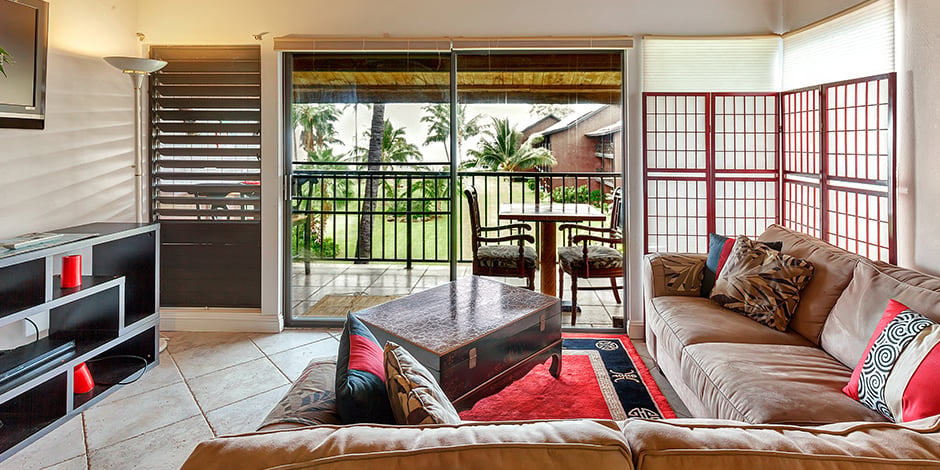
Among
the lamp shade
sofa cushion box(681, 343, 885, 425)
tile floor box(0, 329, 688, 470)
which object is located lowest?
tile floor box(0, 329, 688, 470)

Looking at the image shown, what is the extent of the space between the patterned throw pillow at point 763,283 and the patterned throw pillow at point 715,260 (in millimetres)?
119

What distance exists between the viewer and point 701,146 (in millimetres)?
3420

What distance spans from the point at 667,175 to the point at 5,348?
3975 millimetres

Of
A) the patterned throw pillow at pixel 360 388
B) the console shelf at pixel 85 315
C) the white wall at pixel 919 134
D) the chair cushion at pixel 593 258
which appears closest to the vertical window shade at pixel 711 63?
the white wall at pixel 919 134

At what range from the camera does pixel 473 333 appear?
2121 mm

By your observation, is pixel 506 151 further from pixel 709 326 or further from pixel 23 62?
pixel 23 62

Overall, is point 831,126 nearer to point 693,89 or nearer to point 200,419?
point 693,89

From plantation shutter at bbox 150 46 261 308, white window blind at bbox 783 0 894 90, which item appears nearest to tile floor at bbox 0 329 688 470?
plantation shutter at bbox 150 46 261 308

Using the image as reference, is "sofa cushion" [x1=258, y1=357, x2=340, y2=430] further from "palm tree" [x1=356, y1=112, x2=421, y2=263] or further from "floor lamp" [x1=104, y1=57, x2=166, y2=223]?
"floor lamp" [x1=104, y1=57, x2=166, y2=223]

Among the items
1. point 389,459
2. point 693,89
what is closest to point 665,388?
point 693,89

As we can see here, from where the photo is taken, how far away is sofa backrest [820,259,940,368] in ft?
5.59

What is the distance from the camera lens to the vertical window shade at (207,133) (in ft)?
11.6

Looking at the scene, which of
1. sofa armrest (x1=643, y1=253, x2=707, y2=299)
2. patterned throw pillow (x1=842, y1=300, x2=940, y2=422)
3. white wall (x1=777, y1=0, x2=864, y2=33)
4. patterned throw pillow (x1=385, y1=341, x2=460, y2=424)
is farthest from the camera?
white wall (x1=777, y1=0, x2=864, y2=33)

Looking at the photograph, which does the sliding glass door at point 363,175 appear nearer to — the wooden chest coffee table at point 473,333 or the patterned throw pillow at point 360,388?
the wooden chest coffee table at point 473,333
